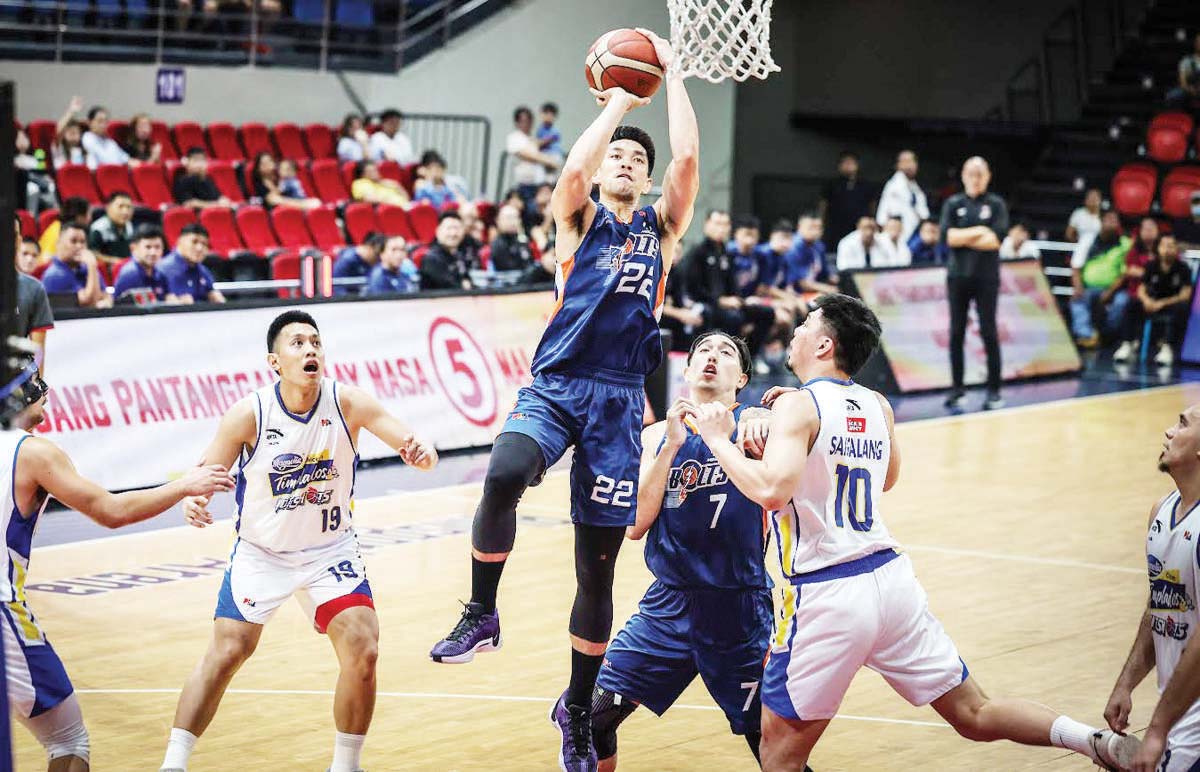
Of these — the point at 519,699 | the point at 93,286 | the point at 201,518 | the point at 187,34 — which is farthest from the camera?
the point at 187,34

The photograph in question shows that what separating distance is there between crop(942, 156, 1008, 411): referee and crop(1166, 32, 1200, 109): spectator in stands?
9331 millimetres

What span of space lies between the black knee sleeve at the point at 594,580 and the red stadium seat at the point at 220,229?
36.1 ft

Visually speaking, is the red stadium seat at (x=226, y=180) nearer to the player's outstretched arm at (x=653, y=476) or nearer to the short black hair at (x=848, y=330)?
→ the player's outstretched arm at (x=653, y=476)

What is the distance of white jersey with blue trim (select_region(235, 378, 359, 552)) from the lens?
5785 millimetres

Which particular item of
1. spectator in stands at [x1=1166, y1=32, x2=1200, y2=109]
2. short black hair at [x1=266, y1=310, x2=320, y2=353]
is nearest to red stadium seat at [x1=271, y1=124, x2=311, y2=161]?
spectator in stands at [x1=1166, y1=32, x2=1200, y2=109]

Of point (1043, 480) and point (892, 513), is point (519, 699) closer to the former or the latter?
point (892, 513)

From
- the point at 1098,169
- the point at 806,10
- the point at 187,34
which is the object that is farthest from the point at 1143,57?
the point at 187,34

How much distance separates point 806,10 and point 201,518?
20.3 meters

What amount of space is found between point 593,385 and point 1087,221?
56.1 feet

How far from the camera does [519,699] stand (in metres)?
7.10

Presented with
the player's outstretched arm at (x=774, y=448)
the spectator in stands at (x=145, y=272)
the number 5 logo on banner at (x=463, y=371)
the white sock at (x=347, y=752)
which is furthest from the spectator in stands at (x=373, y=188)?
the player's outstretched arm at (x=774, y=448)

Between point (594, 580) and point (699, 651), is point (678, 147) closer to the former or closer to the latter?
point (594, 580)

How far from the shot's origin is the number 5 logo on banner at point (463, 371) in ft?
42.3

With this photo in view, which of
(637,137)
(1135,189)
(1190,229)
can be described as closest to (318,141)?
(1135,189)
